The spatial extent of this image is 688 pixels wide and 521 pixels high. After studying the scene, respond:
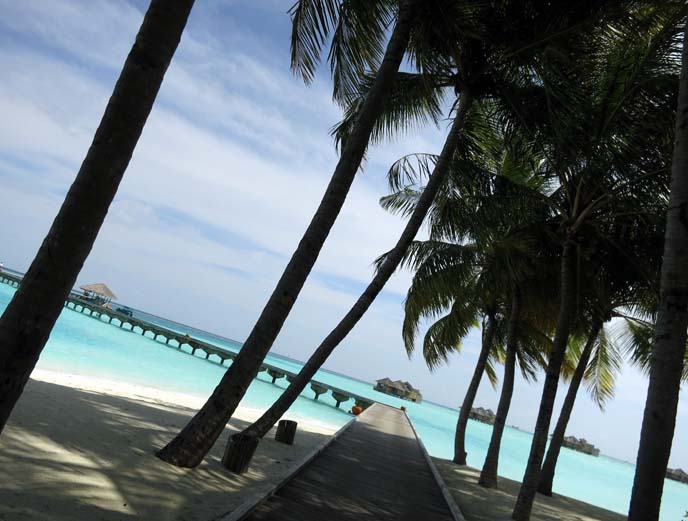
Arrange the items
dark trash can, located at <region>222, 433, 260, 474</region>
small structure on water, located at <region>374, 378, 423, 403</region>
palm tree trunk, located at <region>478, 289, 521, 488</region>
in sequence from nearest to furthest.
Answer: dark trash can, located at <region>222, 433, 260, 474</region>, palm tree trunk, located at <region>478, 289, 521, 488</region>, small structure on water, located at <region>374, 378, 423, 403</region>

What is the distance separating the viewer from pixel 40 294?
2723 millimetres

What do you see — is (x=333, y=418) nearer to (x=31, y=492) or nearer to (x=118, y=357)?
(x=118, y=357)

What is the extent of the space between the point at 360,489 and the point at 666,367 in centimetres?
496

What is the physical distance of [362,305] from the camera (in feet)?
25.0

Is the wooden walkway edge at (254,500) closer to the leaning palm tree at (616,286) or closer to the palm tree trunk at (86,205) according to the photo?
the palm tree trunk at (86,205)

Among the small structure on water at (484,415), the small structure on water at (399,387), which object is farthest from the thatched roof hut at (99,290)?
the small structure on water at (484,415)

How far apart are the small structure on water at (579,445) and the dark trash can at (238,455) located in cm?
5707

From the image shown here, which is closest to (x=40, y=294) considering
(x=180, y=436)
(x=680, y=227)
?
(x=180, y=436)

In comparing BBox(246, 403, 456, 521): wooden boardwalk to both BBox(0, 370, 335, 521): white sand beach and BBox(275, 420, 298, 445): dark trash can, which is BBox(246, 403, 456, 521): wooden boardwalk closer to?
BBox(0, 370, 335, 521): white sand beach

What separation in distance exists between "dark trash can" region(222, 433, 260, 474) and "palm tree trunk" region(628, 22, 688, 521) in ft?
13.9

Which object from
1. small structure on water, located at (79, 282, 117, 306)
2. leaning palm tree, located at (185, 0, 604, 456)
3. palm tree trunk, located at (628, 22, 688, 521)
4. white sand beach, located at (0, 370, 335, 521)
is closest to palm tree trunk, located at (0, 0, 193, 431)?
white sand beach, located at (0, 370, 335, 521)

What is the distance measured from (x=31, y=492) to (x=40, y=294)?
2061 mm

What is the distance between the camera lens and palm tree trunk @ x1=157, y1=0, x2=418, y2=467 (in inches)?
221

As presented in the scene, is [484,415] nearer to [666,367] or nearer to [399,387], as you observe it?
[399,387]
